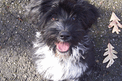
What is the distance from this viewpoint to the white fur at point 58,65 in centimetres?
250

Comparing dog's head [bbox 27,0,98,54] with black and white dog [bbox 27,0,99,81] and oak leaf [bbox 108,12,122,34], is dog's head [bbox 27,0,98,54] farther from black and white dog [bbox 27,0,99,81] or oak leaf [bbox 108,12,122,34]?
oak leaf [bbox 108,12,122,34]

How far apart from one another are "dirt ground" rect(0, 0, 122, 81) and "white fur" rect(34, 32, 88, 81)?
1.84ft

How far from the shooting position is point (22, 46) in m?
3.17

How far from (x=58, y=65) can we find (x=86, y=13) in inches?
43.3

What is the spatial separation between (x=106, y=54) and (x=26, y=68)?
6.44 feet

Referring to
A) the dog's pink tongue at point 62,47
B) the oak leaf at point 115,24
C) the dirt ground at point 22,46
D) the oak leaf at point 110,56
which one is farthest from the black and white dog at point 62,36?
the oak leaf at point 115,24

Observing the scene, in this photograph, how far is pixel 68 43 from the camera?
222 cm

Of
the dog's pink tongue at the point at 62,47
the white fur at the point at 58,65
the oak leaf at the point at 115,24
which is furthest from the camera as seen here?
the oak leaf at the point at 115,24

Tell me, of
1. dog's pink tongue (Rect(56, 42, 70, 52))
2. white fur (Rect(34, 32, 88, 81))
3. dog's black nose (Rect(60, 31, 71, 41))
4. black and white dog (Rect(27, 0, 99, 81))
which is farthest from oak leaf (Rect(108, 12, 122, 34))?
dog's black nose (Rect(60, 31, 71, 41))

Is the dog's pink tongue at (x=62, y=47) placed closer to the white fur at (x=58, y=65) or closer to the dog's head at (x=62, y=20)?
the dog's head at (x=62, y=20)

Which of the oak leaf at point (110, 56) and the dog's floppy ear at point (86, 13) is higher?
the dog's floppy ear at point (86, 13)

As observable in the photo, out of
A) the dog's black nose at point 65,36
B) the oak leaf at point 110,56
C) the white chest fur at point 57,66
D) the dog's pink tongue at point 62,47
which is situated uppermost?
the dog's black nose at point 65,36

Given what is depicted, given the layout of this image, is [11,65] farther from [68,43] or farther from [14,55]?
[68,43]

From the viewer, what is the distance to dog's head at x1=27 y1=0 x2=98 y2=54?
83.1 inches
